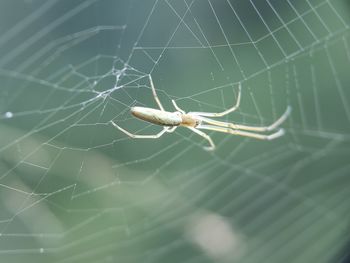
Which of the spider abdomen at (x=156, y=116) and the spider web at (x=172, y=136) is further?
the spider web at (x=172, y=136)

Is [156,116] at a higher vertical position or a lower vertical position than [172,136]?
higher

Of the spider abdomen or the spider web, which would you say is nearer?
the spider abdomen

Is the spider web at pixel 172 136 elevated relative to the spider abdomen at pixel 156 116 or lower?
lower

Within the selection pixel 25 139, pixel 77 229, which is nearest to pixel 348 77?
pixel 77 229

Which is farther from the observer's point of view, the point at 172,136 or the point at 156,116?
the point at 172,136

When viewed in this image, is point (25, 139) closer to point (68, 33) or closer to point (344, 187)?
point (68, 33)
